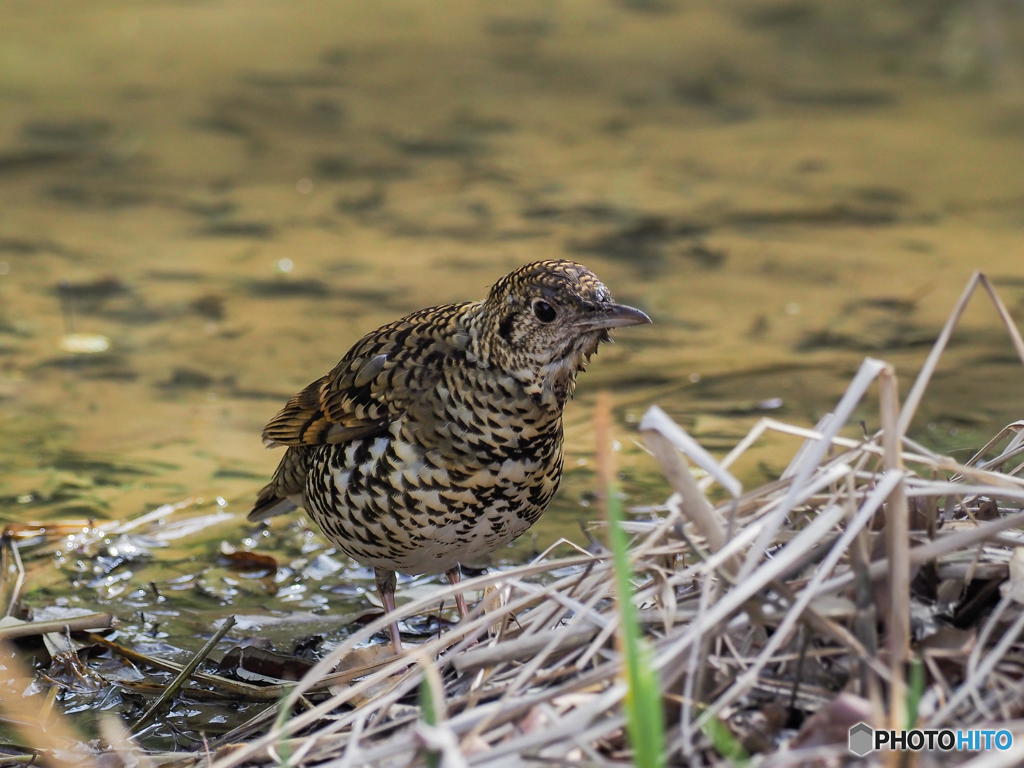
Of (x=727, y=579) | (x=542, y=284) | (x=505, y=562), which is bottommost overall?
A: (x=505, y=562)

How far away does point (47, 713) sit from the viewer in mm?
4164

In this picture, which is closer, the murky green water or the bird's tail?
the bird's tail

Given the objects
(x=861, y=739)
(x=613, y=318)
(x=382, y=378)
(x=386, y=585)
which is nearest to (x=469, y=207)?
(x=386, y=585)

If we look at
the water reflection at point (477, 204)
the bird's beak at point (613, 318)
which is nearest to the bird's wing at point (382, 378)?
the bird's beak at point (613, 318)

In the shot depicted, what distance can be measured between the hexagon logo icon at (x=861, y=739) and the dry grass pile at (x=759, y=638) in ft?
0.06

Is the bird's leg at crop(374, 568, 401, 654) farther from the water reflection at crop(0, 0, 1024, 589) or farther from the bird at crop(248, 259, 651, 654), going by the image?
the water reflection at crop(0, 0, 1024, 589)

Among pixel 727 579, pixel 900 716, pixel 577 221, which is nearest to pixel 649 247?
pixel 577 221

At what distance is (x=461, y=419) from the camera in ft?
13.0

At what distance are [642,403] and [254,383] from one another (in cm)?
180

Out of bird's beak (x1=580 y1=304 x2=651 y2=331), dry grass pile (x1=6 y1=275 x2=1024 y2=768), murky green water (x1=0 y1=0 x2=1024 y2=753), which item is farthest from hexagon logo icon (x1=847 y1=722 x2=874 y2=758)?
murky green water (x1=0 y1=0 x2=1024 y2=753)

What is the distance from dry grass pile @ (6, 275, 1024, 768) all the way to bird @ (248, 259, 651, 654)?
626mm

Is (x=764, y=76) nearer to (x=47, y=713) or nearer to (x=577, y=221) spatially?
(x=577, y=221)

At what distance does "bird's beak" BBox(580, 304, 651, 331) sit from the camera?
376cm

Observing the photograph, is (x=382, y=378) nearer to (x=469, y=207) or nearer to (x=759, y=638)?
(x=759, y=638)
